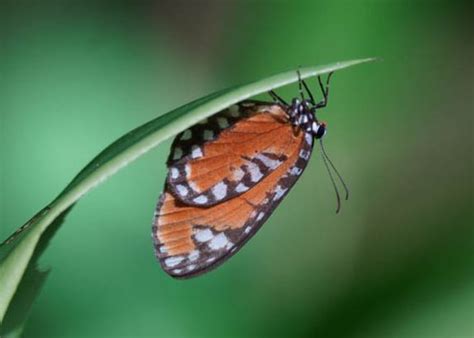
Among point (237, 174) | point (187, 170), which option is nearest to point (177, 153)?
point (187, 170)

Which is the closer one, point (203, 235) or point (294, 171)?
point (203, 235)

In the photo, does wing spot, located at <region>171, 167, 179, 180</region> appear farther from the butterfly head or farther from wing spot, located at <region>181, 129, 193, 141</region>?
the butterfly head

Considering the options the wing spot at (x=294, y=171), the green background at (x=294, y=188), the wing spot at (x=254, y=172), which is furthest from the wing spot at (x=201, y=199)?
Answer: the green background at (x=294, y=188)

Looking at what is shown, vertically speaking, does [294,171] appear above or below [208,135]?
below

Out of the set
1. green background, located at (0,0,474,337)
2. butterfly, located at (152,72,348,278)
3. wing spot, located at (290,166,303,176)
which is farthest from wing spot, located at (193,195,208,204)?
green background, located at (0,0,474,337)

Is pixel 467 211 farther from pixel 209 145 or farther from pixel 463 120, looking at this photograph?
pixel 209 145

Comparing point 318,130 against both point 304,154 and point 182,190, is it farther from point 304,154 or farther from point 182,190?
point 182,190

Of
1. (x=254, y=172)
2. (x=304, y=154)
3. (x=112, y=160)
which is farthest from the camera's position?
(x=304, y=154)
